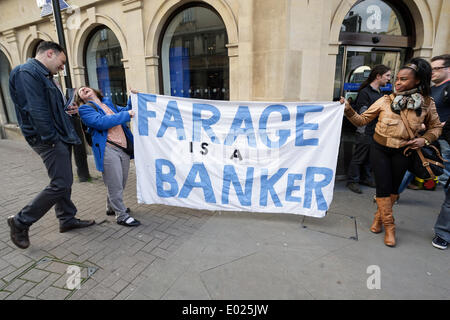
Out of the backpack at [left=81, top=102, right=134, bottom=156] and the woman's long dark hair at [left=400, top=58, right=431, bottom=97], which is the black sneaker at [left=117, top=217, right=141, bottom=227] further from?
the woman's long dark hair at [left=400, top=58, right=431, bottom=97]

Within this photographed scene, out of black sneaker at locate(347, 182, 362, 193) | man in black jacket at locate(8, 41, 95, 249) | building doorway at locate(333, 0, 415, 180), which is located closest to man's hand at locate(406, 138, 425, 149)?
black sneaker at locate(347, 182, 362, 193)

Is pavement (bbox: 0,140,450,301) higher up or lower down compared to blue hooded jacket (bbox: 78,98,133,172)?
lower down

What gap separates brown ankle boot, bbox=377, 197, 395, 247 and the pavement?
119 mm

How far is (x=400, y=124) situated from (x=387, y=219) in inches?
44.5

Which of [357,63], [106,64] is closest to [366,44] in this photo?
[357,63]

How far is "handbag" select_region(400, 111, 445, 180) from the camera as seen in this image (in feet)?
9.39

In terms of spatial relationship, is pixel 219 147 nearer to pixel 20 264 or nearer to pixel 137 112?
pixel 137 112

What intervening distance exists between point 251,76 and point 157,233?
3.15 m

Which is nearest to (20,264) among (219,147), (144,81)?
(219,147)

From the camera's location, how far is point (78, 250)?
2.95 m

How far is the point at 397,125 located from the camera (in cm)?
286

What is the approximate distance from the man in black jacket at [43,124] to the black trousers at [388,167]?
3.67m

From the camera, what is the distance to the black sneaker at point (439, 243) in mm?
2971

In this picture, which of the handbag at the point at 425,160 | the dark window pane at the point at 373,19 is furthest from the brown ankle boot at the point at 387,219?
the dark window pane at the point at 373,19
